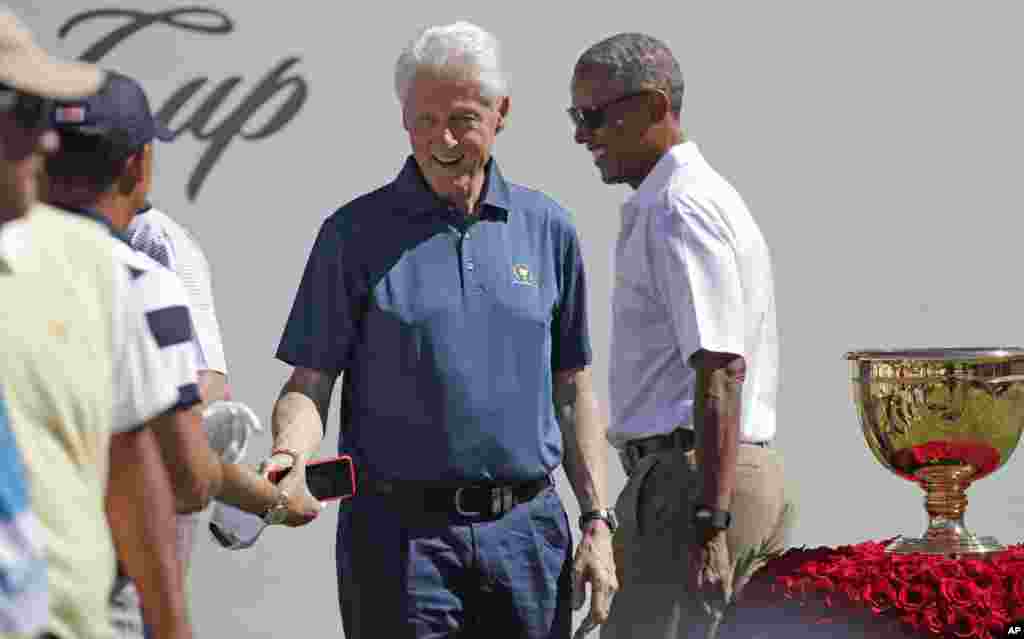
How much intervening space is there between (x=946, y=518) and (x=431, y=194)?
116 centimetres

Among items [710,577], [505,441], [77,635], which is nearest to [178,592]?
[77,635]

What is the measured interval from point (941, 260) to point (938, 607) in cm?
210

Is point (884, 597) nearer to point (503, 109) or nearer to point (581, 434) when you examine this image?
point (581, 434)

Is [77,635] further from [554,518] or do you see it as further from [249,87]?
[249,87]

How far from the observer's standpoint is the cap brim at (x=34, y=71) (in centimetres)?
189

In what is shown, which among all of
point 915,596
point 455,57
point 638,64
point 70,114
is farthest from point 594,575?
point 70,114

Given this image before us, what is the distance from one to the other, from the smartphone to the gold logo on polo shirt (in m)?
0.49

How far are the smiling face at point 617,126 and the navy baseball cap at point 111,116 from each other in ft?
4.76

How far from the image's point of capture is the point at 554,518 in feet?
11.5

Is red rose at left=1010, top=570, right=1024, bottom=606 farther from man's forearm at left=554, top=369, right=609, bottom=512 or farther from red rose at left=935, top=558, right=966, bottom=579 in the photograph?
man's forearm at left=554, top=369, right=609, bottom=512

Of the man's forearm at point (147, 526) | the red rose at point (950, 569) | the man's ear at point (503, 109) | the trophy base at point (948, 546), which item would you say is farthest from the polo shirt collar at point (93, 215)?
the trophy base at point (948, 546)

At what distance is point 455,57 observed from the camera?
11.4 feet

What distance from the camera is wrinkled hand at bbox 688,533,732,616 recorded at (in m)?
3.63

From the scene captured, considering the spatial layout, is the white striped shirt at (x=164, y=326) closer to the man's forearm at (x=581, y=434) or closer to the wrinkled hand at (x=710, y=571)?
the man's forearm at (x=581, y=434)
